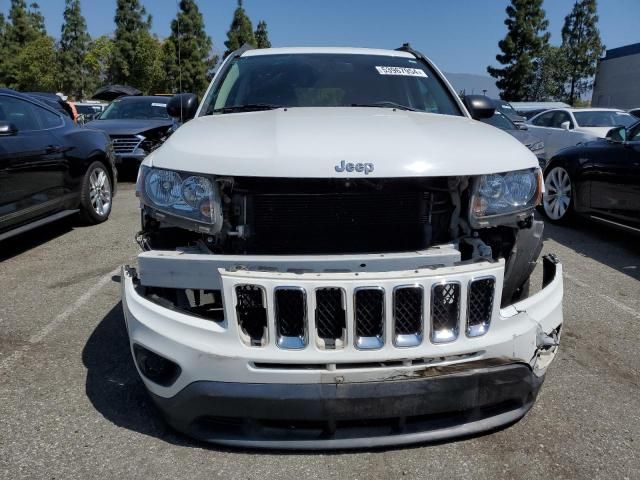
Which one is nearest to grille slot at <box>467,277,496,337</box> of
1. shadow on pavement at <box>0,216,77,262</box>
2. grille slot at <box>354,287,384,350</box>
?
grille slot at <box>354,287,384,350</box>

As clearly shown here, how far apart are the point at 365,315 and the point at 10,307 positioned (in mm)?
3004

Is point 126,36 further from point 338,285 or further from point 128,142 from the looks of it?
point 338,285

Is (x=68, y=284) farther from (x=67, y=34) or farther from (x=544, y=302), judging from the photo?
(x=67, y=34)

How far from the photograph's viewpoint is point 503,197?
7.48 feet

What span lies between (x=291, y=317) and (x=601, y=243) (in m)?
5.12

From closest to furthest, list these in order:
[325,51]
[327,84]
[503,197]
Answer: [503,197] < [327,84] < [325,51]

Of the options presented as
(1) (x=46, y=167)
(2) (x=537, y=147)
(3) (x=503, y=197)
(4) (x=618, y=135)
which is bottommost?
(2) (x=537, y=147)

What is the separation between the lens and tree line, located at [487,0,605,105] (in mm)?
41219

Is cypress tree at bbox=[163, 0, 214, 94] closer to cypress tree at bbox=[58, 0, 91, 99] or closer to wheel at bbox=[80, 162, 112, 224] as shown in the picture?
cypress tree at bbox=[58, 0, 91, 99]

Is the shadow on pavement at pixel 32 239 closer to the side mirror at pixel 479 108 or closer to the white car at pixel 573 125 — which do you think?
the side mirror at pixel 479 108

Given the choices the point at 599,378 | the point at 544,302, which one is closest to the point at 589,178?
the point at 599,378

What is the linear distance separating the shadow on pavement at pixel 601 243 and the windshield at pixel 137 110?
7834 mm

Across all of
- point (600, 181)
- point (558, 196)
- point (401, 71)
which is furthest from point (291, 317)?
point (558, 196)

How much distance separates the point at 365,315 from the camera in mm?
1974
